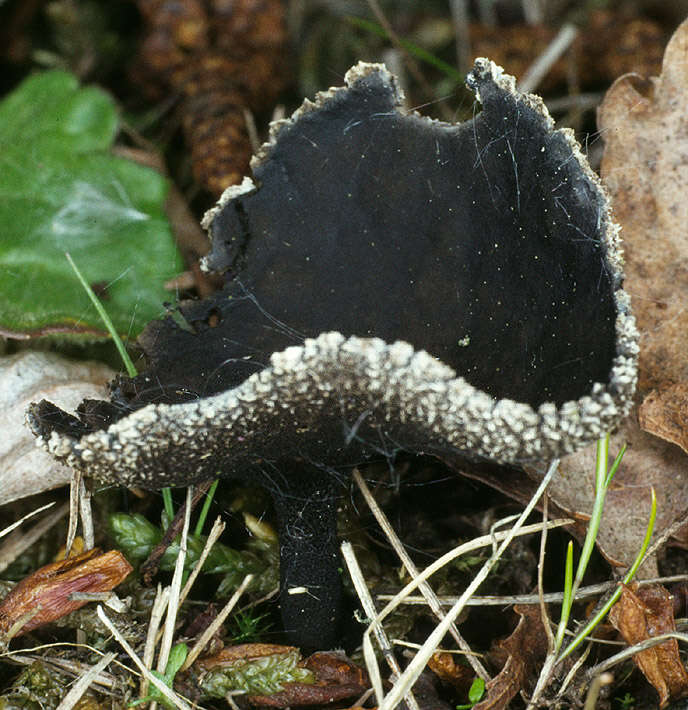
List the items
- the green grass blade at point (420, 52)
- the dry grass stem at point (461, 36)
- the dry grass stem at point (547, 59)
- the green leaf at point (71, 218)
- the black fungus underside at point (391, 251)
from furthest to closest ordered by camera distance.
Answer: the dry grass stem at point (461, 36) → the dry grass stem at point (547, 59) → the green grass blade at point (420, 52) → the green leaf at point (71, 218) → the black fungus underside at point (391, 251)

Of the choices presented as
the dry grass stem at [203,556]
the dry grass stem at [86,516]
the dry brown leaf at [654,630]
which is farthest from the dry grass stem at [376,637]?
the dry grass stem at [86,516]

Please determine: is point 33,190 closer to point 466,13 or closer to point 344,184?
point 344,184

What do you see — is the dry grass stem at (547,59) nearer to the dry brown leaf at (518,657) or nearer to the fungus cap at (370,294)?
the fungus cap at (370,294)

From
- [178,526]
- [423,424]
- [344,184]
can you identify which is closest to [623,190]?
[344,184]

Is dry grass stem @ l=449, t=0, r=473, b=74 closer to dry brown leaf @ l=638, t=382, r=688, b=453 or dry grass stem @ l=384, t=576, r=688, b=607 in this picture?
dry brown leaf @ l=638, t=382, r=688, b=453

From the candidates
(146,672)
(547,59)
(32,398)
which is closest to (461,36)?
(547,59)

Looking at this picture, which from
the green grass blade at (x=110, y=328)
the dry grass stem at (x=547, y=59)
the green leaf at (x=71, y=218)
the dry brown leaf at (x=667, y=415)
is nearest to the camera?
the dry brown leaf at (x=667, y=415)

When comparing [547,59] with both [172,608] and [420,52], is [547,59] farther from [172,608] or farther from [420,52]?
[172,608]
